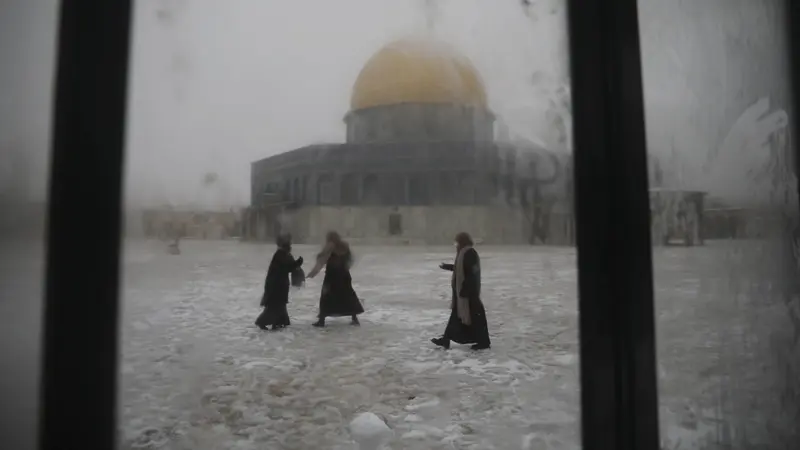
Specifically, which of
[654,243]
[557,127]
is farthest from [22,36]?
[654,243]

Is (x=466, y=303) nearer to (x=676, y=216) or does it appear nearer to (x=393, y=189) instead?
(x=393, y=189)

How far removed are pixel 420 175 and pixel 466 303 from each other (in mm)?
261

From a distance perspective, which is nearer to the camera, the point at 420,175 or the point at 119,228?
the point at 119,228

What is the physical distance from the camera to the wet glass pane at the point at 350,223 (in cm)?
81

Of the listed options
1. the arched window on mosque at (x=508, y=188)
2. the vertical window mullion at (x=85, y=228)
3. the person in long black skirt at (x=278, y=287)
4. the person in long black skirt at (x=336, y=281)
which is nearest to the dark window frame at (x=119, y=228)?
the vertical window mullion at (x=85, y=228)

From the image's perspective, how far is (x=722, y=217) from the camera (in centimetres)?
96

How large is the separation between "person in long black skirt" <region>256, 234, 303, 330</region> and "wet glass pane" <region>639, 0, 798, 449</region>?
693 mm

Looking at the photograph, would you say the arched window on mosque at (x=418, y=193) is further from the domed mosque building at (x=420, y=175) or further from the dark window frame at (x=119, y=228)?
the dark window frame at (x=119, y=228)

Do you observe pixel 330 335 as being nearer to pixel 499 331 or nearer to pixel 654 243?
pixel 499 331

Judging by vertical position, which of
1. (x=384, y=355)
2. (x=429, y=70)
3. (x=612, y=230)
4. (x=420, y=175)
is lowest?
(x=384, y=355)

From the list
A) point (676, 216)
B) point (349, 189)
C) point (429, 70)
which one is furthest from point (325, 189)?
point (676, 216)

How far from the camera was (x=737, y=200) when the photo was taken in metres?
0.97

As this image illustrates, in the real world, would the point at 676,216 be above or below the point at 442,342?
above

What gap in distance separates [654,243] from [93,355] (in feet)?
3.32
